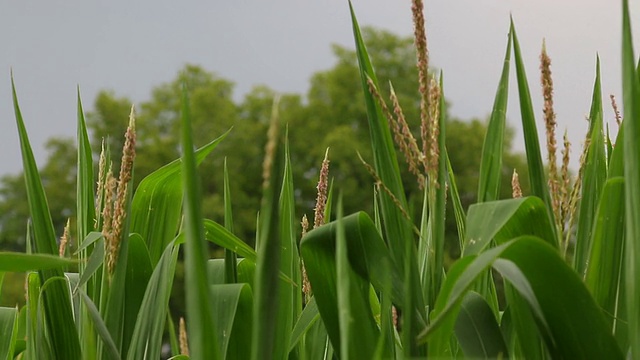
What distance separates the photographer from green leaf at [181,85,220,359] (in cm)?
78

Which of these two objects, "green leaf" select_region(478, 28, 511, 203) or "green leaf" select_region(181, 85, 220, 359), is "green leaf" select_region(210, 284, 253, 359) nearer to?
"green leaf" select_region(478, 28, 511, 203)

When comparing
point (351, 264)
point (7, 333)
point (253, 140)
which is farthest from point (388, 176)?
point (253, 140)

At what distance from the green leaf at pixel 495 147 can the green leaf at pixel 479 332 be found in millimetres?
209

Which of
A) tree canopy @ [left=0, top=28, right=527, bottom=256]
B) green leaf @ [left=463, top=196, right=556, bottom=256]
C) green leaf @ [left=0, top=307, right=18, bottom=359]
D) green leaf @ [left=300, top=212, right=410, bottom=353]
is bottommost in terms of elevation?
green leaf @ [left=0, top=307, right=18, bottom=359]

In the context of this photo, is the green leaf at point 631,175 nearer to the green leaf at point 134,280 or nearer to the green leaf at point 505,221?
the green leaf at point 505,221

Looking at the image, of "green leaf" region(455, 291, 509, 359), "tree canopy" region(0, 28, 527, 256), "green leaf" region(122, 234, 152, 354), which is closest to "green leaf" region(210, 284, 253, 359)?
"green leaf" region(122, 234, 152, 354)

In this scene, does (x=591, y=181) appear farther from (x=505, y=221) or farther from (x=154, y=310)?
(x=154, y=310)

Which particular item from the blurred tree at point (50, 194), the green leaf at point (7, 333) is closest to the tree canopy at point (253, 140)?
the blurred tree at point (50, 194)

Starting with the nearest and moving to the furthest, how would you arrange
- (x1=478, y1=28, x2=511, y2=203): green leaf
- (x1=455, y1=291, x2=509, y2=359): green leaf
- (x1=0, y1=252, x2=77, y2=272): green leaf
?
(x1=0, y1=252, x2=77, y2=272): green leaf
(x1=455, y1=291, x2=509, y2=359): green leaf
(x1=478, y1=28, x2=511, y2=203): green leaf

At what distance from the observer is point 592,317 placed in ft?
3.26

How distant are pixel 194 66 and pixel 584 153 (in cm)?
2798

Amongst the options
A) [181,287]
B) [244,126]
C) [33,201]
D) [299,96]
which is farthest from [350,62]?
[33,201]

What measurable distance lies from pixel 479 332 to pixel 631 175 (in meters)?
0.28

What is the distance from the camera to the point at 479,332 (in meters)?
1.12
